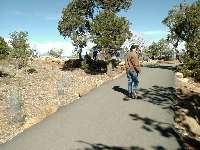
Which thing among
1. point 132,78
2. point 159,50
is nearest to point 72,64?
point 132,78

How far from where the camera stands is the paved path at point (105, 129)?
26.9 ft

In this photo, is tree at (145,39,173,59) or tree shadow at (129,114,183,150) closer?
tree shadow at (129,114,183,150)

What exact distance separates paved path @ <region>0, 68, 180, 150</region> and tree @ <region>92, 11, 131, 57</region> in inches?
726

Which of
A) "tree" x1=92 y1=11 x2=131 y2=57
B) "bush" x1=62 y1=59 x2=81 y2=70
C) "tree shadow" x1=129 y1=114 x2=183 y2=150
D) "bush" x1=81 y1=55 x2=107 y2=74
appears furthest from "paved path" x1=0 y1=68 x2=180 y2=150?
"bush" x1=62 y1=59 x2=81 y2=70

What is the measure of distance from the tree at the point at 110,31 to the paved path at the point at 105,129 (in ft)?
60.5

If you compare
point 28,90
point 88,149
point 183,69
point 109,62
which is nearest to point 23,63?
point 109,62

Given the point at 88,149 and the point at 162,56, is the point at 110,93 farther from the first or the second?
the point at 162,56

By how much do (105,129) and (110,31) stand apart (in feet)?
75.6

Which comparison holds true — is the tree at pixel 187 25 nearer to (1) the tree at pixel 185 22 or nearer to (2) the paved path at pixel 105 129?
(1) the tree at pixel 185 22

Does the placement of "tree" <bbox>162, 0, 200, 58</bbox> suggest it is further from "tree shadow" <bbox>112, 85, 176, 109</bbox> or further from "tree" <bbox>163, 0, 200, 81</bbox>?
"tree shadow" <bbox>112, 85, 176, 109</bbox>

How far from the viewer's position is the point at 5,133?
32.3ft

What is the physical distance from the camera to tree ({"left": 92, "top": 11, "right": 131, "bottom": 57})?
31.8 meters

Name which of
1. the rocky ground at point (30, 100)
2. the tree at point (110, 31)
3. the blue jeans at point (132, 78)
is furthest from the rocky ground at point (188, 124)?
the tree at point (110, 31)

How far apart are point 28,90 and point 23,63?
42.1ft
